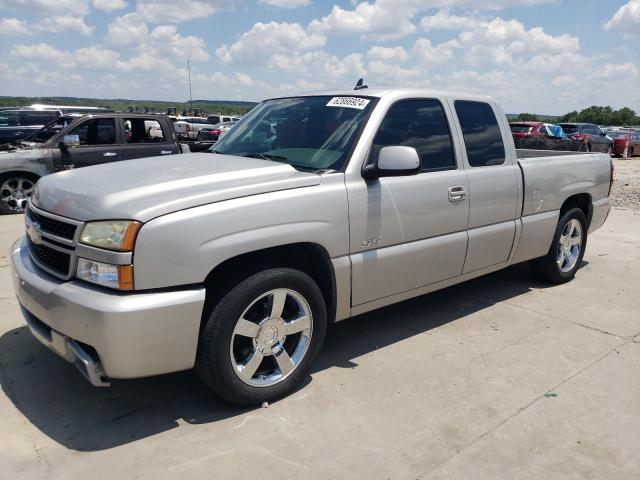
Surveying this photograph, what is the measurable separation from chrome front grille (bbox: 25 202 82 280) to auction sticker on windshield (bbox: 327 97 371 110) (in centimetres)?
199

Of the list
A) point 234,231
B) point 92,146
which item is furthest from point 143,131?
point 234,231

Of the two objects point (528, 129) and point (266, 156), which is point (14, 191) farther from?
point (528, 129)

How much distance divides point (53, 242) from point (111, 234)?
532 mm

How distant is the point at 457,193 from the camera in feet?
13.7

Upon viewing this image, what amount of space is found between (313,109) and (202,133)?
19883 mm

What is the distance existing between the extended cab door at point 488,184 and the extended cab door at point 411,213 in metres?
0.15

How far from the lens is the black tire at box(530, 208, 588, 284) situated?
5520mm

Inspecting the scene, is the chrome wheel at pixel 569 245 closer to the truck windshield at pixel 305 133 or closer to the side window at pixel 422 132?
the side window at pixel 422 132

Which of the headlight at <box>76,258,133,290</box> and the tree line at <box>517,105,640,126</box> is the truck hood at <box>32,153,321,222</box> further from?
the tree line at <box>517,105,640,126</box>

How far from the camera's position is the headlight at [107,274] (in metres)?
2.71

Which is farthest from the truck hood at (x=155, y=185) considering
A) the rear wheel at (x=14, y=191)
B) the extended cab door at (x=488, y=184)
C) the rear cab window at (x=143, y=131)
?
the rear wheel at (x=14, y=191)

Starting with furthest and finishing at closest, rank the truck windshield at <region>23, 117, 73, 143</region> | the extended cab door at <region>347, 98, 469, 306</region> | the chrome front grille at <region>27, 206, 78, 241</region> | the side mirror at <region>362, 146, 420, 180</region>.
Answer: the truck windshield at <region>23, 117, 73, 143</region> → the extended cab door at <region>347, 98, 469, 306</region> → the side mirror at <region>362, 146, 420, 180</region> → the chrome front grille at <region>27, 206, 78, 241</region>

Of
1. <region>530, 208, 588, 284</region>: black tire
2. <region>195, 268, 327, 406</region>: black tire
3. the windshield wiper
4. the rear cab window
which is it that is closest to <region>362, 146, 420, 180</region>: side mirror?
the windshield wiper

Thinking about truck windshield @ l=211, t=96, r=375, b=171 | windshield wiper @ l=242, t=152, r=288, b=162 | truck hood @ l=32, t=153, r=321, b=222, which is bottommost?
truck hood @ l=32, t=153, r=321, b=222
